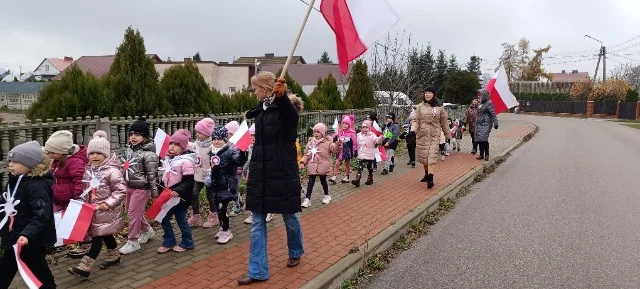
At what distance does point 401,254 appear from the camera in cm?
585

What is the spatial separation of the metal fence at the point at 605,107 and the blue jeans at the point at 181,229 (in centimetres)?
5691

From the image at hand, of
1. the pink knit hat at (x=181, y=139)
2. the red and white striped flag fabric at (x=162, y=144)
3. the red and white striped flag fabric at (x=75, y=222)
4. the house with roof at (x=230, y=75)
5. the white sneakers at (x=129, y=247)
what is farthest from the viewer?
the house with roof at (x=230, y=75)

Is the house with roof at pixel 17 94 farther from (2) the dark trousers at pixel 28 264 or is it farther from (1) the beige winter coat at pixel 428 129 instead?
(2) the dark trousers at pixel 28 264

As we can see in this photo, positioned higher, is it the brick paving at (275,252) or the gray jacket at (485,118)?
the gray jacket at (485,118)

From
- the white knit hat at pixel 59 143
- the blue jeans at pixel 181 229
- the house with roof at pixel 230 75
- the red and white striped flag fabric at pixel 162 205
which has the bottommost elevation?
the blue jeans at pixel 181 229

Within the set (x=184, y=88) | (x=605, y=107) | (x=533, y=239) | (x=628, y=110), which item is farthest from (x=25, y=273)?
(x=605, y=107)

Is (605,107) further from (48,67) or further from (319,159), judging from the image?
(48,67)

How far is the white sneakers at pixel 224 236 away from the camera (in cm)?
571

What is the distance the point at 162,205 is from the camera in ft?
16.9

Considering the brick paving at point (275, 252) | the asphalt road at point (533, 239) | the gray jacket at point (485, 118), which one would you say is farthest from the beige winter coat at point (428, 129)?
the gray jacket at point (485, 118)

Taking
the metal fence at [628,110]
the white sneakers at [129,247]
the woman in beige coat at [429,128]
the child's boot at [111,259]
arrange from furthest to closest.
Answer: the metal fence at [628,110]
the woman in beige coat at [429,128]
the white sneakers at [129,247]
the child's boot at [111,259]

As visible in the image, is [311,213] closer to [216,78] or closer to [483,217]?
[483,217]

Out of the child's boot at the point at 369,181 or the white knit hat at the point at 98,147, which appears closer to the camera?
the white knit hat at the point at 98,147

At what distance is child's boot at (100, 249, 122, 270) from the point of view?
4.87 meters
